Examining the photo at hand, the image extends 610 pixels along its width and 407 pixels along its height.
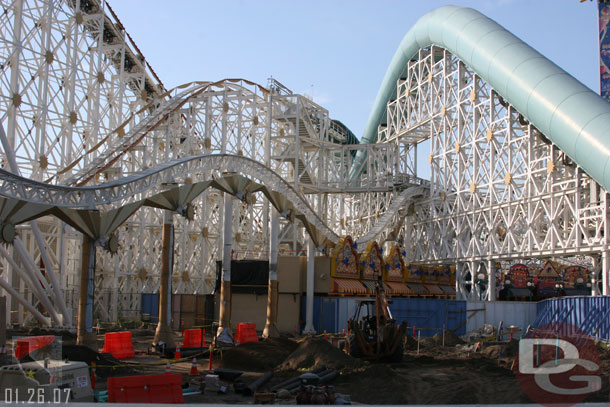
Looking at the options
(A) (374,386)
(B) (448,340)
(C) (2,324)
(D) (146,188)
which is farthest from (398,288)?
(C) (2,324)

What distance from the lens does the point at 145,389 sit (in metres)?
11.5

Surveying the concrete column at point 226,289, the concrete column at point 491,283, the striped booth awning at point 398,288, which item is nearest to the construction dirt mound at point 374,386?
the concrete column at point 226,289

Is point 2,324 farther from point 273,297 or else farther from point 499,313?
point 499,313

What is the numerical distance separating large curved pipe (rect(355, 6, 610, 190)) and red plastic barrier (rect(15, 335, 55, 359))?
66.3 ft

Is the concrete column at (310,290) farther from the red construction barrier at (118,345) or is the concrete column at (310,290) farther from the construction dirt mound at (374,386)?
the construction dirt mound at (374,386)

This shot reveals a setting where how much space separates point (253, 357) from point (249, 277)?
542 inches

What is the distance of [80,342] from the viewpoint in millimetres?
19203

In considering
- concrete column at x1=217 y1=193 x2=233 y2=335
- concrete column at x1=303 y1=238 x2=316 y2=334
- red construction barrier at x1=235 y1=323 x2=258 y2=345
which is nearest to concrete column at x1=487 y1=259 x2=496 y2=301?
concrete column at x1=303 y1=238 x2=316 y2=334

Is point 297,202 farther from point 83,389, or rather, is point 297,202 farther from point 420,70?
point 83,389

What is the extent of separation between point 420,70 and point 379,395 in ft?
105

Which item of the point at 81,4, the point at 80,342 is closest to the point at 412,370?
the point at 80,342

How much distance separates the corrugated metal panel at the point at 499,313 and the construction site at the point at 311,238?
0.08 meters

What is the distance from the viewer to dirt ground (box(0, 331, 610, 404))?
47.5ft

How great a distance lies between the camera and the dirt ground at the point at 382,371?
14465 millimetres
